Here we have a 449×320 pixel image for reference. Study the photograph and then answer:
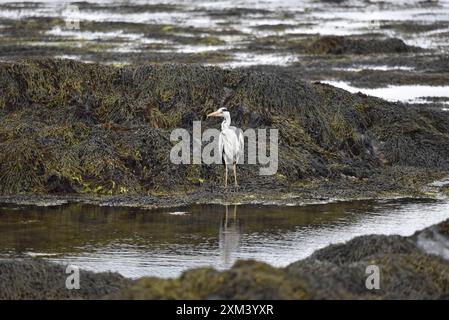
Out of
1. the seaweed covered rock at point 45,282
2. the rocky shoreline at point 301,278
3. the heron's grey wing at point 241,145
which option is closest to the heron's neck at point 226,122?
the heron's grey wing at point 241,145

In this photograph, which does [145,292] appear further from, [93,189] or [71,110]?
[71,110]

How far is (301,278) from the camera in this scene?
7.23m

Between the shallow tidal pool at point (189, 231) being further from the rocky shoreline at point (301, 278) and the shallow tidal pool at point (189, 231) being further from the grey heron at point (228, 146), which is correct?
the rocky shoreline at point (301, 278)

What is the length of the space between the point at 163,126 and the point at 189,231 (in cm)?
371

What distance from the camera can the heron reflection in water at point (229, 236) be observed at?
10.7 meters

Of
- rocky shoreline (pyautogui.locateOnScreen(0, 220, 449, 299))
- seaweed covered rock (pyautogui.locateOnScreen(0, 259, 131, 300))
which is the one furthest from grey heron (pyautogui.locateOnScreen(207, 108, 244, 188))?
seaweed covered rock (pyautogui.locateOnScreen(0, 259, 131, 300))

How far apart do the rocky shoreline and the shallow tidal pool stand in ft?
4.65

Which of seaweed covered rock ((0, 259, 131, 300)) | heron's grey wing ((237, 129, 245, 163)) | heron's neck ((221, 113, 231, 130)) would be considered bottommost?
heron's grey wing ((237, 129, 245, 163))

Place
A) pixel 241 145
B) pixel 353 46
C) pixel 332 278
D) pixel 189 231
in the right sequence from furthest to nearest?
pixel 353 46 → pixel 241 145 → pixel 189 231 → pixel 332 278

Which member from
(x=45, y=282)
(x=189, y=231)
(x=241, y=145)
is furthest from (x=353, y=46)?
(x=45, y=282)

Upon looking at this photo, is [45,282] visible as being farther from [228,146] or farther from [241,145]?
[241,145]

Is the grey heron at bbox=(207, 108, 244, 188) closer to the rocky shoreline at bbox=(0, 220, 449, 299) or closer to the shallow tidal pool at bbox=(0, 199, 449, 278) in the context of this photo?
the shallow tidal pool at bbox=(0, 199, 449, 278)

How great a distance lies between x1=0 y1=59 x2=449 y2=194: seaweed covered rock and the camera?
1390 cm
